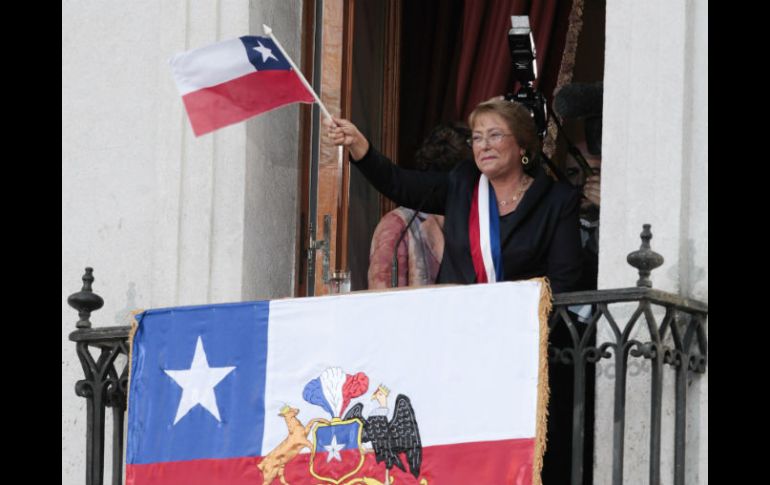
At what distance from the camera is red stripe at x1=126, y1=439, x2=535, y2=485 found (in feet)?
20.0

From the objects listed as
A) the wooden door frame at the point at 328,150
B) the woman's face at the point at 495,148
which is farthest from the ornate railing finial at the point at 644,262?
the wooden door frame at the point at 328,150

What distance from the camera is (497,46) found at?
388 inches

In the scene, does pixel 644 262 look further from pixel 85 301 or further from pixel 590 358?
pixel 85 301

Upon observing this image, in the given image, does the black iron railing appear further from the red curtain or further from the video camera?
the red curtain

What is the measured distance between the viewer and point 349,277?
7844 mm

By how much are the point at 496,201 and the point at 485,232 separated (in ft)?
0.62

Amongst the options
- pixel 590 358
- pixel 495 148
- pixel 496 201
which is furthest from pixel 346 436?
pixel 495 148

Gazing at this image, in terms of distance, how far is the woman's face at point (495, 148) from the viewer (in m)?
7.03

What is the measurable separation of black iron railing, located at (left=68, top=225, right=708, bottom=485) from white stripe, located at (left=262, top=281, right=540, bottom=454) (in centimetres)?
16

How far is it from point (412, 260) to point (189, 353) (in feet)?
4.76

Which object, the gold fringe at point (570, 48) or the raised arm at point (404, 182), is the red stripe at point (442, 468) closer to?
the raised arm at point (404, 182)

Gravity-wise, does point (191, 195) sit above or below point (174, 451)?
above
